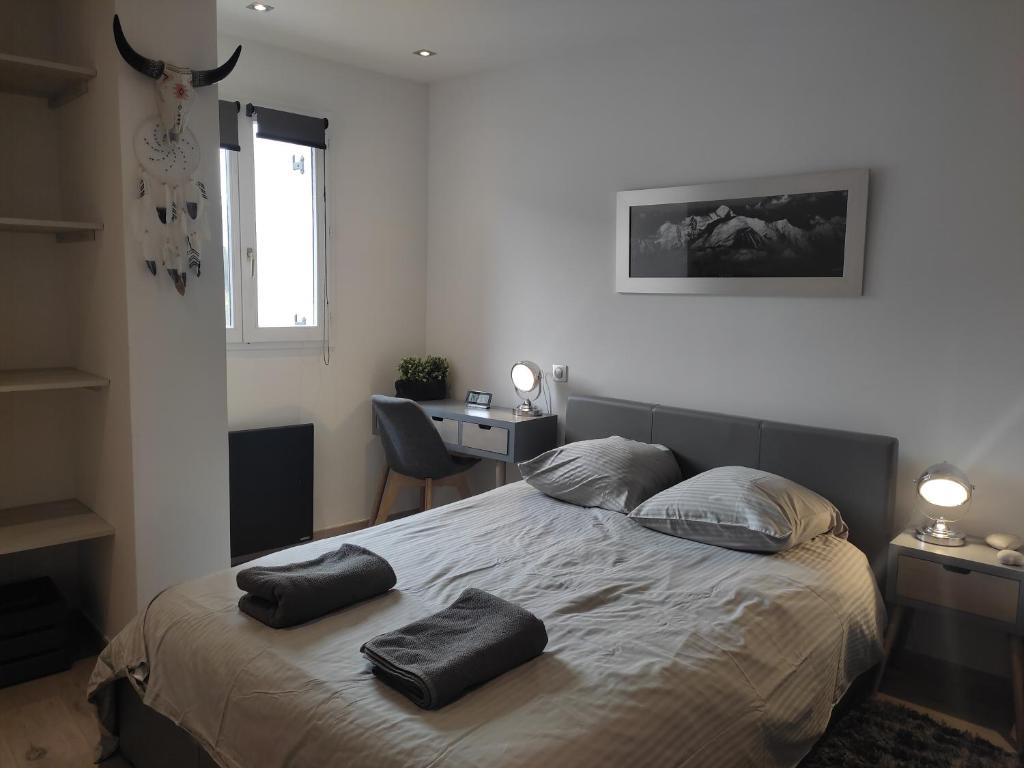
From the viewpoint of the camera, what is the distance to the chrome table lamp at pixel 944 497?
8.75ft

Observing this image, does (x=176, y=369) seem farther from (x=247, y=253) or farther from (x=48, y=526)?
(x=247, y=253)

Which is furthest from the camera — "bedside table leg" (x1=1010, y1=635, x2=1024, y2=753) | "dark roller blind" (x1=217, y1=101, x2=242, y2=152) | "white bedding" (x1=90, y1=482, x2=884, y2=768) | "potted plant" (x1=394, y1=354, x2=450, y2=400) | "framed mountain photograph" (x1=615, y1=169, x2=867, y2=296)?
"potted plant" (x1=394, y1=354, x2=450, y2=400)

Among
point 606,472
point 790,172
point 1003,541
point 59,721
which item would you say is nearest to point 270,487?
point 59,721

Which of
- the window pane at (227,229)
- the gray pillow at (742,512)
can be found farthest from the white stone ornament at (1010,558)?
the window pane at (227,229)

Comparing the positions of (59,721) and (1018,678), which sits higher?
(1018,678)

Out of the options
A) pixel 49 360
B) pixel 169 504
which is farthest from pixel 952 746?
pixel 49 360

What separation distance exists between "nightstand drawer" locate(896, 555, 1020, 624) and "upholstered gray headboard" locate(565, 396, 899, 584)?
29 centimetres

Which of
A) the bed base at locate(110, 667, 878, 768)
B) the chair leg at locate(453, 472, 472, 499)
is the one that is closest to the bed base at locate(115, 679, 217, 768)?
the bed base at locate(110, 667, 878, 768)

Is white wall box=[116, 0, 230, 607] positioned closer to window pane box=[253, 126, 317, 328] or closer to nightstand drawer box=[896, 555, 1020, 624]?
window pane box=[253, 126, 317, 328]

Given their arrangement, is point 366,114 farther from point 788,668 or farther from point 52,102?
point 788,668

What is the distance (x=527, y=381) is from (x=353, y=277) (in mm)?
1180

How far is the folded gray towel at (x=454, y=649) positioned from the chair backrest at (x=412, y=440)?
6.35ft

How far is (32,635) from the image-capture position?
2.75 m

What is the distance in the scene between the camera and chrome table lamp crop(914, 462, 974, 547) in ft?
8.75
